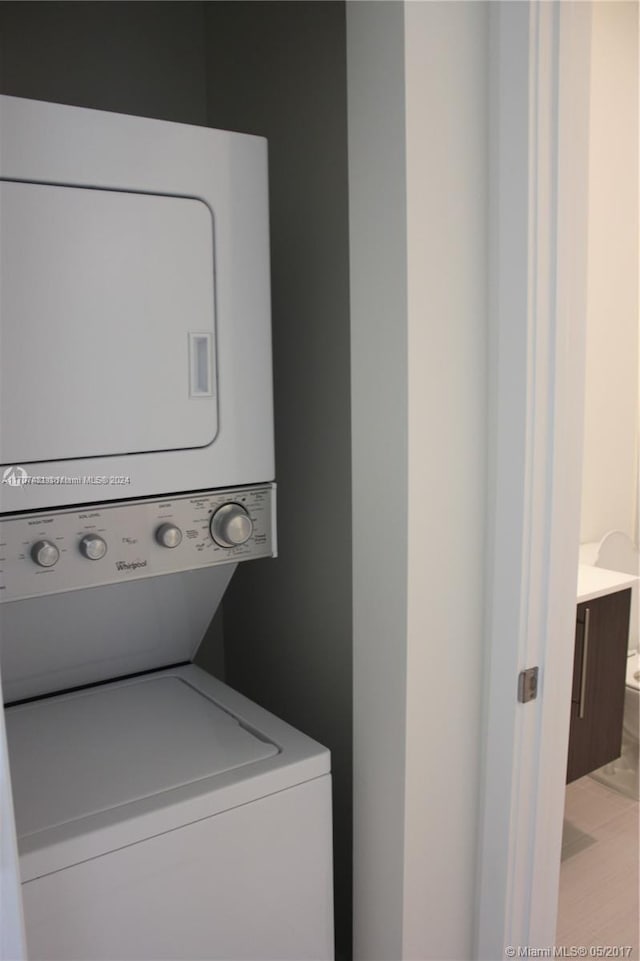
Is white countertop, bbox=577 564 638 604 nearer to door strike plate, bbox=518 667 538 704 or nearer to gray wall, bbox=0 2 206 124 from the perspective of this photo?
door strike plate, bbox=518 667 538 704

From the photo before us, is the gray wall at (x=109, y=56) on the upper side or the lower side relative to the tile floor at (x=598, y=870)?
upper

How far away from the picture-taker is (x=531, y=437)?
136 cm

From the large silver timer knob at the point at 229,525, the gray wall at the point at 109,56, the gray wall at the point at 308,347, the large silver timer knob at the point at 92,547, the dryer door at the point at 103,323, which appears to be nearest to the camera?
the dryer door at the point at 103,323

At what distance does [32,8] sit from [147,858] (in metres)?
1.76

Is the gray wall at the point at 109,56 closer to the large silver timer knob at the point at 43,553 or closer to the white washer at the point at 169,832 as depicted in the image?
the large silver timer knob at the point at 43,553

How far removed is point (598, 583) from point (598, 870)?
2.99ft

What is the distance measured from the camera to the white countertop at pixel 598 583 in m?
2.47

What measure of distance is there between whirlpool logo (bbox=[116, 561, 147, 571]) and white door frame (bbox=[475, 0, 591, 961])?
631 mm

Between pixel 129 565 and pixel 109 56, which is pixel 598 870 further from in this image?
pixel 109 56

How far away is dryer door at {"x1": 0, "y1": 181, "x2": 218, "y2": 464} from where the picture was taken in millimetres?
1164

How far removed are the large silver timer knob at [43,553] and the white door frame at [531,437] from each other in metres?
0.77

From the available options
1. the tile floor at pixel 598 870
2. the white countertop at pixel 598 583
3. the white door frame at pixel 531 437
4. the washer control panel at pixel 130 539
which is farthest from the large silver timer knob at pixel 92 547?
the tile floor at pixel 598 870

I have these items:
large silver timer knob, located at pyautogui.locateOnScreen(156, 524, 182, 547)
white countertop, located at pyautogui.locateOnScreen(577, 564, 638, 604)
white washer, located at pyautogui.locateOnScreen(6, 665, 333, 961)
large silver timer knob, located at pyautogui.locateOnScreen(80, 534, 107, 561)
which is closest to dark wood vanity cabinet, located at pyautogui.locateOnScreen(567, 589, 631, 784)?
white countertop, located at pyautogui.locateOnScreen(577, 564, 638, 604)

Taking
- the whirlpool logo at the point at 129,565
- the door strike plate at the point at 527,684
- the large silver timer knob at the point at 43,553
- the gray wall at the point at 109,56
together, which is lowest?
the door strike plate at the point at 527,684
